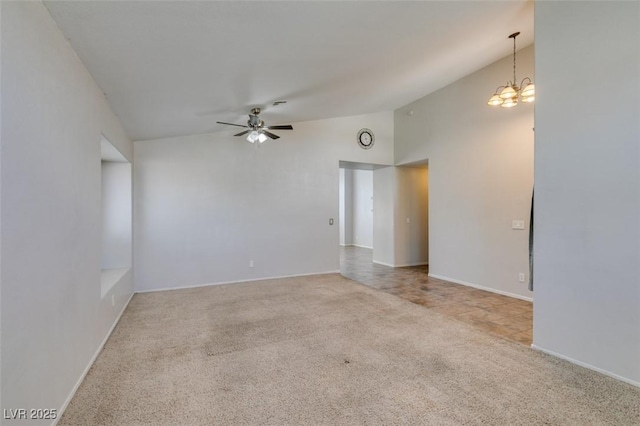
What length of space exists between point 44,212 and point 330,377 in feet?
7.11

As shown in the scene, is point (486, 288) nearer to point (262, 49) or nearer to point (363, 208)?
point (262, 49)

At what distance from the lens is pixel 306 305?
13.8 ft

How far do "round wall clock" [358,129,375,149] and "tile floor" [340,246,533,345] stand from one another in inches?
108

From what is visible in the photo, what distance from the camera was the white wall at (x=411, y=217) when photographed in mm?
7066

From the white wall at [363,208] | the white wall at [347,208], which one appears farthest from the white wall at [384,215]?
the white wall at [347,208]

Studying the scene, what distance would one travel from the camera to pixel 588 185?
2457mm

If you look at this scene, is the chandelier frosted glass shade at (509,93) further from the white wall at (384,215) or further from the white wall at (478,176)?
the white wall at (384,215)

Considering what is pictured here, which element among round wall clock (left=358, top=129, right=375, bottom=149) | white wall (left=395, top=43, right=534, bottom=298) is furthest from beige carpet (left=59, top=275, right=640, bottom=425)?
round wall clock (left=358, top=129, right=375, bottom=149)

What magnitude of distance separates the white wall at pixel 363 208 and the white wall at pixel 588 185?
25.9 feet

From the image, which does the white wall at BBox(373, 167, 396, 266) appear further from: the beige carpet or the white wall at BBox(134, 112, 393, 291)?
the beige carpet

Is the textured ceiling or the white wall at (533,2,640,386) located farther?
the white wall at (533,2,640,386)

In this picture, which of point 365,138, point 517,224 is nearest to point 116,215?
point 365,138

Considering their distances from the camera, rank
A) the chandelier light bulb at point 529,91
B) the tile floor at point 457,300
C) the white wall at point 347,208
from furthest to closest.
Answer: the white wall at point 347,208
the chandelier light bulb at point 529,91
the tile floor at point 457,300

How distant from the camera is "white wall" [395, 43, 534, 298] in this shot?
14.8 feet
